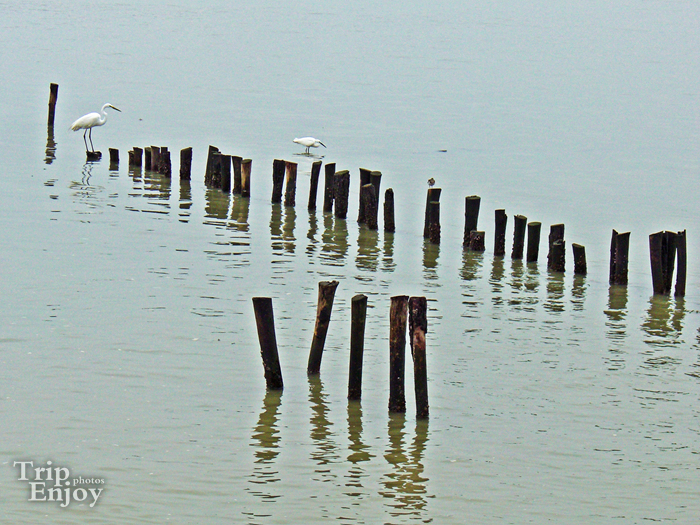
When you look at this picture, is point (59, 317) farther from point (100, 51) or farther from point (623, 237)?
point (100, 51)

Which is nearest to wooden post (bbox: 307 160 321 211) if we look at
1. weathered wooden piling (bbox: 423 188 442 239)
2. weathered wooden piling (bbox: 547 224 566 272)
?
weathered wooden piling (bbox: 423 188 442 239)

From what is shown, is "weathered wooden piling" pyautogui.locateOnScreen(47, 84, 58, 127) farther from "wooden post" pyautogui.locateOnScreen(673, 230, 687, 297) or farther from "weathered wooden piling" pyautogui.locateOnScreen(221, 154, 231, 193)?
"wooden post" pyautogui.locateOnScreen(673, 230, 687, 297)

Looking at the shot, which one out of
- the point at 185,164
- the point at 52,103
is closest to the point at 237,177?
→ the point at 185,164

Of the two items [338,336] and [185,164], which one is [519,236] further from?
[185,164]

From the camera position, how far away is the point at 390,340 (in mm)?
9586

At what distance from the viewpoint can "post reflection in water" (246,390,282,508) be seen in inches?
325

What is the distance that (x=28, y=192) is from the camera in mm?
21406

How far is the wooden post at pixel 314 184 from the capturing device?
20.9 metres

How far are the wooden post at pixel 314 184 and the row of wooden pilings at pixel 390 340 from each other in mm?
10344

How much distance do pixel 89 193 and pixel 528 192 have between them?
1151 centimetres

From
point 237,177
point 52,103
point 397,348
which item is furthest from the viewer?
point 52,103

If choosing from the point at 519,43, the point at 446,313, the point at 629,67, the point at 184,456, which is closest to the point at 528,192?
the point at 446,313

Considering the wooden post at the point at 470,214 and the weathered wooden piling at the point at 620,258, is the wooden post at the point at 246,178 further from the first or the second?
the weathered wooden piling at the point at 620,258

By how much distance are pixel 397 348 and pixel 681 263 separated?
7.71m
